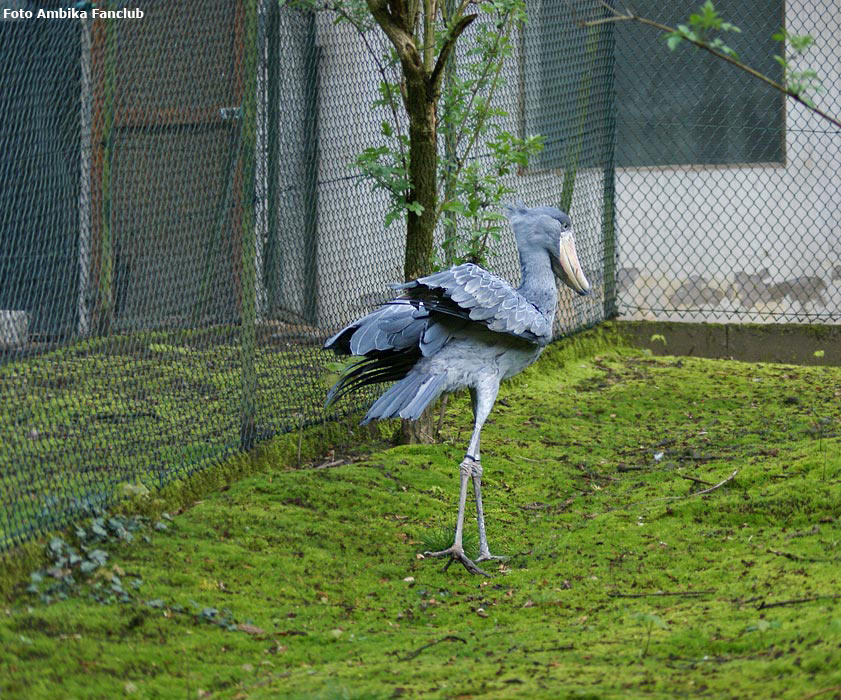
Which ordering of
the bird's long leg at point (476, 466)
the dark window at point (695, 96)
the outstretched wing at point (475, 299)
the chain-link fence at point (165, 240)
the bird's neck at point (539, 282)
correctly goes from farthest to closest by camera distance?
the dark window at point (695, 96), the bird's neck at point (539, 282), the bird's long leg at point (476, 466), the outstretched wing at point (475, 299), the chain-link fence at point (165, 240)

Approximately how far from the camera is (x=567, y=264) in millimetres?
5457

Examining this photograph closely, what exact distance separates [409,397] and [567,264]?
108 centimetres

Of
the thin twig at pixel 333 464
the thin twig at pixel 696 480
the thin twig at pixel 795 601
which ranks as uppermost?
the thin twig at pixel 795 601

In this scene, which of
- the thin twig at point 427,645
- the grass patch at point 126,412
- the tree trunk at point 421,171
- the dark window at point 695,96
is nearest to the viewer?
the thin twig at point 427,645

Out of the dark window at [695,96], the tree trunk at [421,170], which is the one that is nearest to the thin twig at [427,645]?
the tree trunk at [421,170]

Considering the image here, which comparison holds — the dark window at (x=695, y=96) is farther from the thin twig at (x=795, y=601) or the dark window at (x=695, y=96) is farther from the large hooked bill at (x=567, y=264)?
the thin twig at (x=795, y=601)

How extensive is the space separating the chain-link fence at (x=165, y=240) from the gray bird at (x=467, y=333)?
0.71m

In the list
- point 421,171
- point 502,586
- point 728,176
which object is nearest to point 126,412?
point 502,586

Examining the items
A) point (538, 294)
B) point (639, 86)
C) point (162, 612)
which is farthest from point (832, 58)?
point (162, 612)

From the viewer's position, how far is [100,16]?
5.13 metres

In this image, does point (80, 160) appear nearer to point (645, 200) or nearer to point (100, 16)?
point (100, 16)

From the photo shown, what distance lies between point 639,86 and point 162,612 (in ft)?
23.7

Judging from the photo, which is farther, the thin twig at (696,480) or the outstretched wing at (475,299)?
the thin twig at (696,480)

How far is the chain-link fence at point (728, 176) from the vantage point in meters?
9.20
